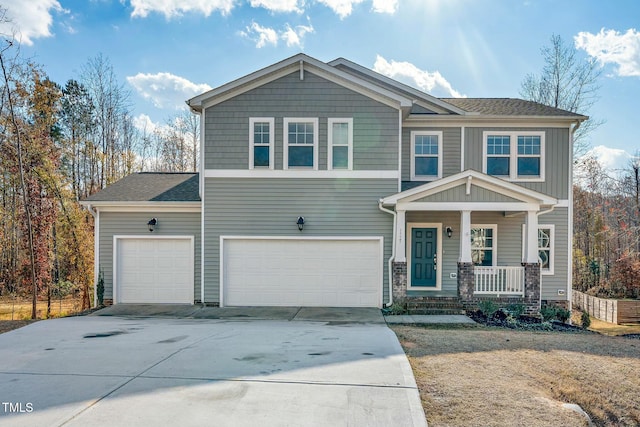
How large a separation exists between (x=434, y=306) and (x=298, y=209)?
460 centimetres

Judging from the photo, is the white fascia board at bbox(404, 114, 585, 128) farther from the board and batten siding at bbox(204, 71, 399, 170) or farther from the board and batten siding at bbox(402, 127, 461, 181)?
the board and batten siding at bbox(204, 71, 399, 170)

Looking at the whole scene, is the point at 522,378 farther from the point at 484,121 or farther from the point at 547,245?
the point at 484,121

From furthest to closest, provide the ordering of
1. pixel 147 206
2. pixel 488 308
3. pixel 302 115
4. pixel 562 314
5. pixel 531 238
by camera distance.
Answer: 1. pixel 147 206
2. pixel 302 115
3. pixel 562 314
4. pixel 531 238
5. pixel 488 308

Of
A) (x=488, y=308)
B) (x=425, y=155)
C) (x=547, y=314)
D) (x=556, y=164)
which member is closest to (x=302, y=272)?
(x=488, y=308)

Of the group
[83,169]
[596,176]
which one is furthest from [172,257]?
[596,176]

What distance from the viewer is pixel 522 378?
5.18 metres

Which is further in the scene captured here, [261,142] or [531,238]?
[261,142]

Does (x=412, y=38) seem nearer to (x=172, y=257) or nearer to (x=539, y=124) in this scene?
(x=539, y=124)

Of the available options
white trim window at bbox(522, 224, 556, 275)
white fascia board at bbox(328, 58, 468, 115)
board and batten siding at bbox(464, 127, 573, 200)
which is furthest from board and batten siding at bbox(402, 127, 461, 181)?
white trim window at bbox(522, 224, 556, 275)

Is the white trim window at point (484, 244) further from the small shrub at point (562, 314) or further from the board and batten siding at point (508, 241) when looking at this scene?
the small shrub at point (562, 314)

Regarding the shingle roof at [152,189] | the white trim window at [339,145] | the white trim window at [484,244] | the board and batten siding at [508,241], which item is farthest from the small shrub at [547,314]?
the shingle roof at [152,189]

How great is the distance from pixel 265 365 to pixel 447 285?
→ 26.4 feet

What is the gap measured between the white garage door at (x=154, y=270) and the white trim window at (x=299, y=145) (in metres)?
3.89

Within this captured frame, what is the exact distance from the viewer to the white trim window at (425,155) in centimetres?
1228
